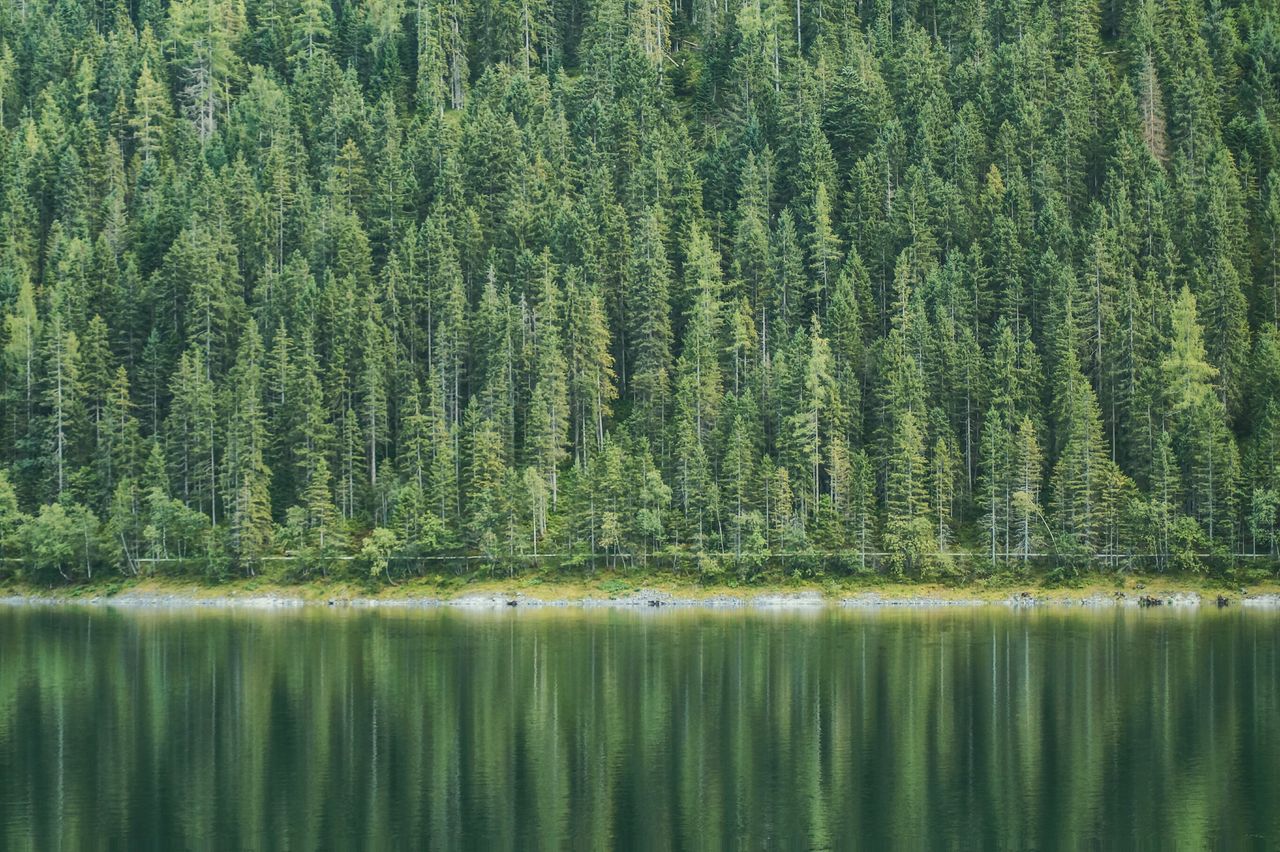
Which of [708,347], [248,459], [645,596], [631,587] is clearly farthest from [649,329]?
[248,459]

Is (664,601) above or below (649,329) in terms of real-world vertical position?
below

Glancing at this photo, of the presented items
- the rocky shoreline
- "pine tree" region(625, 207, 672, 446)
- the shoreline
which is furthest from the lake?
"pine tree" region(625, 207, 672, 446)

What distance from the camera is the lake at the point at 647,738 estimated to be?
54.6 m

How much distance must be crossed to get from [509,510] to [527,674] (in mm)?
56214

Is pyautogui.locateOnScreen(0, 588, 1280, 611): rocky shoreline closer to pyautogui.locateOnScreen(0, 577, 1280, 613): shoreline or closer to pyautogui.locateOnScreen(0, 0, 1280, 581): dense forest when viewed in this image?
pyautogui.locateOnScreen(0, 577, 1280, 613): shoreline

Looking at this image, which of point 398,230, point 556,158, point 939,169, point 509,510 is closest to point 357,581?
point 509,510

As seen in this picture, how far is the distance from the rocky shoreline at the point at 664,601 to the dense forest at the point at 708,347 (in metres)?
3.81

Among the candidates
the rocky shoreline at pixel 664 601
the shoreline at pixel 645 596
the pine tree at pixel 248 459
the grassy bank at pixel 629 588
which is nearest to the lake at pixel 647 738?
the rocky shoreline at pixel 664 601

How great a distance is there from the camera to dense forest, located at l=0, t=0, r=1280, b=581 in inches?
5807

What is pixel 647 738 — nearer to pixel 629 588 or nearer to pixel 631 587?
pixel 629 588

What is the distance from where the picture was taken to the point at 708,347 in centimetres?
16588

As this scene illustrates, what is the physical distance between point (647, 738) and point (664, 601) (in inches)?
2770

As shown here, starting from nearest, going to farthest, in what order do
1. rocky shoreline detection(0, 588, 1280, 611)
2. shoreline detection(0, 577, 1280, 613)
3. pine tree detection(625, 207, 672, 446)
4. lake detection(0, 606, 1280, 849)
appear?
lake detection(0, 606, 1280, 849)
rocky shoreline detection(0, 588, 1280, 611)
shoreline detection(0, 577, 1280, 613)
pine tree detection(625, 207, 672, 446)

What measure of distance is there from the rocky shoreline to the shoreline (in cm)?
9
